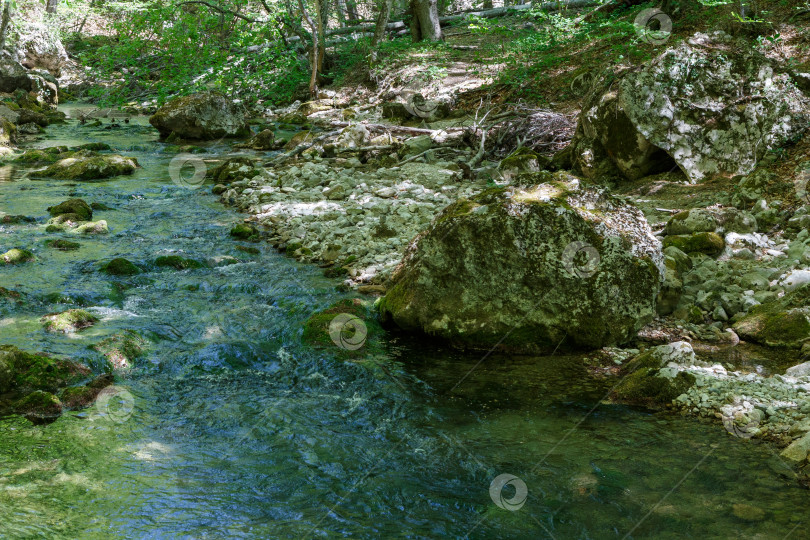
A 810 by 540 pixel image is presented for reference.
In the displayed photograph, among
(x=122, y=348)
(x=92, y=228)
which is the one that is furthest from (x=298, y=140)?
(x=122, y=348)

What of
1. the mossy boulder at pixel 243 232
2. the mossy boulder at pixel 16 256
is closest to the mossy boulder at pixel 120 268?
the mossy boulder at pixel 16 256

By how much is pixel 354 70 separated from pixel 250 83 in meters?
3.40

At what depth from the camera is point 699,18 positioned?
12641 mm

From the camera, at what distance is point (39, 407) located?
4.16 metres

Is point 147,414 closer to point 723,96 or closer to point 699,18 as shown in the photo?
point 723,96

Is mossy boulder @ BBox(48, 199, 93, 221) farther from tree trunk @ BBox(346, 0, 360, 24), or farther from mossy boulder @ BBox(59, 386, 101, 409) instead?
tree trunk @ BBox(346, 0, 360, 24)

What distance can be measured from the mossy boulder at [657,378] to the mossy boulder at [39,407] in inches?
149

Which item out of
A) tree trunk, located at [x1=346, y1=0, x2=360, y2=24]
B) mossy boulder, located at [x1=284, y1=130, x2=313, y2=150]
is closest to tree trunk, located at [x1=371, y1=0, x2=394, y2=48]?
tree trunk, located at [x1=346, y1=0, x2=360, y2=24]

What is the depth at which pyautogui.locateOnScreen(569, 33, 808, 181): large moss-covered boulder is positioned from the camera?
793 cm

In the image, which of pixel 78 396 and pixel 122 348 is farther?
pixel 122 348

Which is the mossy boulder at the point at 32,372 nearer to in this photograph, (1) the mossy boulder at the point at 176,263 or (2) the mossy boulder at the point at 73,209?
(1) the mossy boulder at the point at 176,263

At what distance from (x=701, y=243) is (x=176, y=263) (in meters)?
5.73

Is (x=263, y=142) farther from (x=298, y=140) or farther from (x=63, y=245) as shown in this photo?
(x=63, y=245)

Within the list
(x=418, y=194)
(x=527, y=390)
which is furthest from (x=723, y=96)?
(x=527, y=390)
